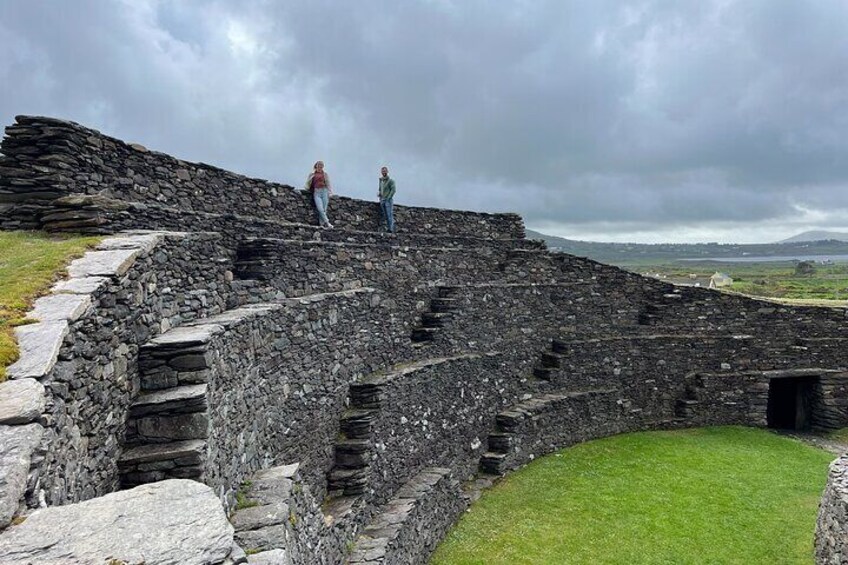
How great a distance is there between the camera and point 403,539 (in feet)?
36.1

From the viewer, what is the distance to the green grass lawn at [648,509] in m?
12.2

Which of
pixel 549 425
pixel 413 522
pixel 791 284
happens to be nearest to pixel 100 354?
pixel 413 522

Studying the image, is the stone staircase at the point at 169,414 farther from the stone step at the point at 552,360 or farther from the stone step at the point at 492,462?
the stone step at the point at 552,360

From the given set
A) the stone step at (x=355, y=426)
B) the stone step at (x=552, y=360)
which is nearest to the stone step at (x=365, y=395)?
the stone step at (x=355, y=426)

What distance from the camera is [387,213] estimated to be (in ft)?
59.1

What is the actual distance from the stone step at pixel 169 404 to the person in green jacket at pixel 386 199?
11.9 m

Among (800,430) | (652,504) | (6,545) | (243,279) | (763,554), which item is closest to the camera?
(6,545)

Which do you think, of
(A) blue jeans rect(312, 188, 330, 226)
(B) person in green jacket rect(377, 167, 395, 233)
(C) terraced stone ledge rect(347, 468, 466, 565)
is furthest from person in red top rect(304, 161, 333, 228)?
(C) terraced stone ledge rect(347, 468, 466, 565)

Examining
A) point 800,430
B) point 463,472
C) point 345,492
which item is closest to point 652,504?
point 463,472

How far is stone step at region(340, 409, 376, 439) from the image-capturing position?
38.5 feet

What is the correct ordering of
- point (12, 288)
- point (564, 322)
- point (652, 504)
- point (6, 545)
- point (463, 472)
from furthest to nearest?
1. point (564, 322)
2. point (463, 472)
3. point (652, 504)
4. point (12, 288)
5. point (6, 545)

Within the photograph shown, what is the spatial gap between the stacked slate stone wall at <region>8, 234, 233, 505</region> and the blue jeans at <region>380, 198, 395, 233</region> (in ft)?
31.8

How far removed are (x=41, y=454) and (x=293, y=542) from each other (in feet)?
12.3

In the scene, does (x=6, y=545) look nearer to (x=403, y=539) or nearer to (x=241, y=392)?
(x=241, y=392)
